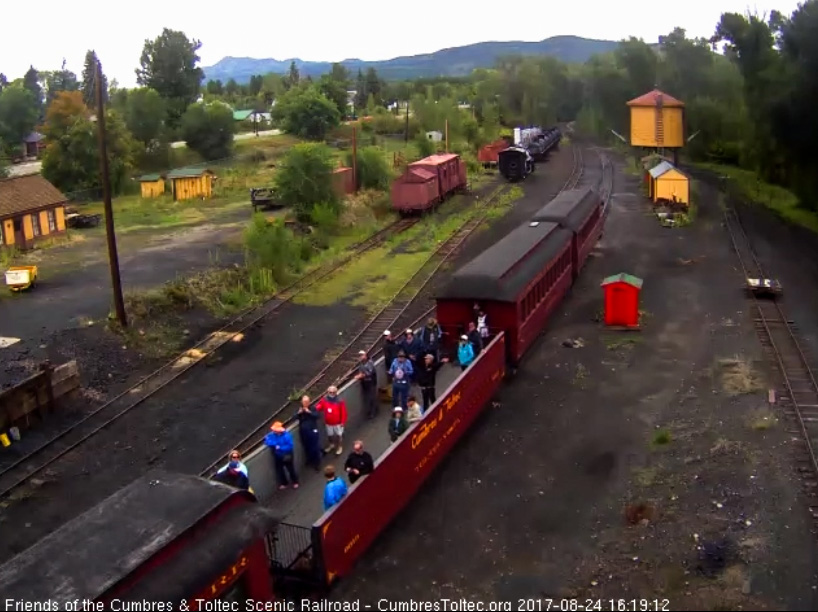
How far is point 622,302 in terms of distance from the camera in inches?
901

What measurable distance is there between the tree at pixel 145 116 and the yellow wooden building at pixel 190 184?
669 inches

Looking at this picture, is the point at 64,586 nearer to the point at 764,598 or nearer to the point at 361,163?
the point at 764,598

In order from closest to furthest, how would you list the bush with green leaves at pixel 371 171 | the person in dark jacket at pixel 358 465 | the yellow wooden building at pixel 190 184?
the person in dark jacket at pixel 358 465 → the bush with green leaves at pixel 371 171 → the yellow wooden building at pixel 190 184

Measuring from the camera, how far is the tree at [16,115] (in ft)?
254

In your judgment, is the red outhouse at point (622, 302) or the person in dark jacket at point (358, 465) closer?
the person in dark jacket at point (358, 465)

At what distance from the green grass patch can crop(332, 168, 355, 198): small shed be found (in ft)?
69.0

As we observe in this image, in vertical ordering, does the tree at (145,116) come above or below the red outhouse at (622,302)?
above

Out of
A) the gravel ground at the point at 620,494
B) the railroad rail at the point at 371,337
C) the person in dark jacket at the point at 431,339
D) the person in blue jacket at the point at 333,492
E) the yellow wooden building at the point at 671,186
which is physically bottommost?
the gravel ground at the point at 620,494

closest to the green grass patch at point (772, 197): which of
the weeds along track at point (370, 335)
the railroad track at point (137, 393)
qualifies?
the weeds along track at point (370, 335)

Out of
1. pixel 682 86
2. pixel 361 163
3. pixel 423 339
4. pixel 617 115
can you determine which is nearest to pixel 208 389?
pixel 423 339

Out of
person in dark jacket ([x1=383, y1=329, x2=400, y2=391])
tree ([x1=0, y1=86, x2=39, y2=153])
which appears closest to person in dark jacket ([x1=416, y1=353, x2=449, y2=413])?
person in dark jacket ([x1=383, y1=329, x2=400, y2=391])

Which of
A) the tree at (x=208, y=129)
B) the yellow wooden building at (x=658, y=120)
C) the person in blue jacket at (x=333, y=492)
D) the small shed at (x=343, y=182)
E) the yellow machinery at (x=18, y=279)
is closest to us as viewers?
the person in blue jacket at (x=333, y=492)

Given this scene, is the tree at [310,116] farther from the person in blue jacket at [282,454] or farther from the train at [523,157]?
the person in blue jacket at [282,454]

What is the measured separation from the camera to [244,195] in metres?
53.8
